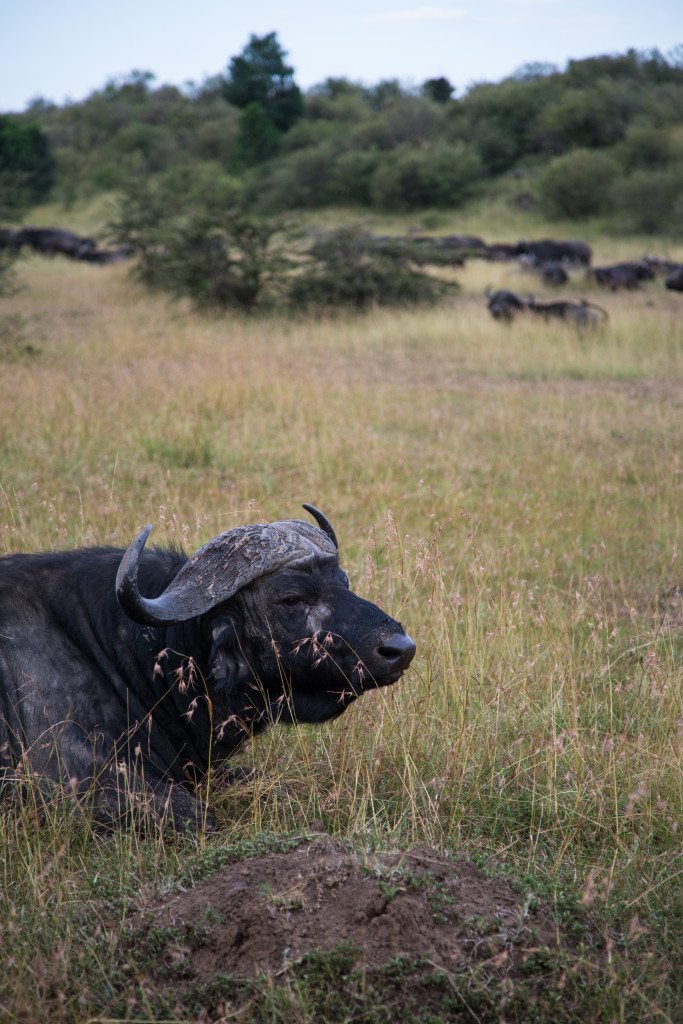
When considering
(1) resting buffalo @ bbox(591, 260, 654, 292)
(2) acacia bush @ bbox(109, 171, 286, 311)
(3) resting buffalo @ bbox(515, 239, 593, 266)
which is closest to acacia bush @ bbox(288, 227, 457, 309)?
(2) acacia bush @ bbox(109, 171, 286, 311)

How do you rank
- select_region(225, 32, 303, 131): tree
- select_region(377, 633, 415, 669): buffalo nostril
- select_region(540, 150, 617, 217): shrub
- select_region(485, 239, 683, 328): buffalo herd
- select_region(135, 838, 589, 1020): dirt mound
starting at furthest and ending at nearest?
select_region(225, 32, 303, 131): tree → select_region(540, 150, 617, 217): shrub → select_region(485, 239, 683, 328): buffalo herd → select_region(377, 633, 415, 669): buffalo nostril → select_region(135, 838, 589, 1020): dirt mound

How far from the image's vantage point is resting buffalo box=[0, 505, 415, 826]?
10.5ft

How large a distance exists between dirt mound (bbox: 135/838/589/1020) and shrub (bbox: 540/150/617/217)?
1318 inches

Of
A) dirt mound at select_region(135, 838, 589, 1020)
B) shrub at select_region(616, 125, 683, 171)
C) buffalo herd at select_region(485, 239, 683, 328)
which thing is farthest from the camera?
shrub at select_region(616, 125, 683, 171)

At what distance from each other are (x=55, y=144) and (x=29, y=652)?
65442 millimetres

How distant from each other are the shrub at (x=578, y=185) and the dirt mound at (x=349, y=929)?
1318 inches

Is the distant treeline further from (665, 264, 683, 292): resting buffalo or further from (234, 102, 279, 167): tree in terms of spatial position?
(665, 264, 683, 292): resting buffalo

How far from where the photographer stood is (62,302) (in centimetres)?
1867

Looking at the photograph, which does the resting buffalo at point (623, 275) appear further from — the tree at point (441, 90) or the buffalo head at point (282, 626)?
the tree at point (441, 90)

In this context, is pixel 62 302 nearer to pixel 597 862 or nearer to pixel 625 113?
pixel 597 862

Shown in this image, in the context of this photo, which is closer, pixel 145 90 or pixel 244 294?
pixel 244 294

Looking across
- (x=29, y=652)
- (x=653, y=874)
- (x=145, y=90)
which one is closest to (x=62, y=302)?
(x=29, y=652)

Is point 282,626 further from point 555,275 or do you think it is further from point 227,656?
point 555,275

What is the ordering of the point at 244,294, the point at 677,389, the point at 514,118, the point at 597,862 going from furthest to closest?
the point at 514,118 < the point at 244,294 < the point at 677,389 < the point at 597,862
